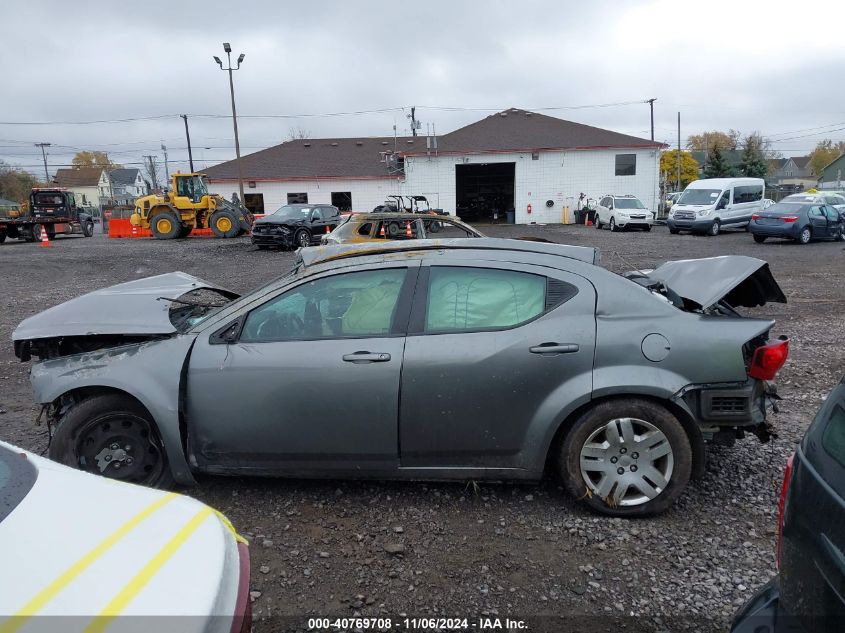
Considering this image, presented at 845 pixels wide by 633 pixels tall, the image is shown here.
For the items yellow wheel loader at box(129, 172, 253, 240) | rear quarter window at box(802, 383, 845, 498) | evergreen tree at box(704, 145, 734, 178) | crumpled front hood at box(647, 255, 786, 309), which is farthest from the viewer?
evergreen tree at box(704, 145, 734, 178)

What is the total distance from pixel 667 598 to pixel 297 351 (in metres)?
2.24

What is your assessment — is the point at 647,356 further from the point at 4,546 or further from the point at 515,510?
the point at 4,546

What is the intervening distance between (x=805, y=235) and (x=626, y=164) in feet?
54.5

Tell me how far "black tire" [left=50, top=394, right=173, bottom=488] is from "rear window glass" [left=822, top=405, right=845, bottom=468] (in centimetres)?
331

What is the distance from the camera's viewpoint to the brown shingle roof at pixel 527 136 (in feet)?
114

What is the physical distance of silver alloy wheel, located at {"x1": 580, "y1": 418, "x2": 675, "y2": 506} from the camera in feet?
10.8

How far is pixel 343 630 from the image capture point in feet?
8.65

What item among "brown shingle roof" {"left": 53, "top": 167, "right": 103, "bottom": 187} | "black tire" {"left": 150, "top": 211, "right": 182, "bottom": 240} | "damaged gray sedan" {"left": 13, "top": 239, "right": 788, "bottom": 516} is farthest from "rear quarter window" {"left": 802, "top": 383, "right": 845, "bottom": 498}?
"brown shingle roof" {"left": 53, "top": 167, "right": 103, "bottom": 187}

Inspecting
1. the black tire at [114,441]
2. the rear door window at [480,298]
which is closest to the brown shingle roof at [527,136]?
the rear door window at [480,298]

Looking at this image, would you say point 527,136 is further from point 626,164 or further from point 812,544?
point 812,544

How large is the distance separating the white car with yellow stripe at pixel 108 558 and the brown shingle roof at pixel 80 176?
102m

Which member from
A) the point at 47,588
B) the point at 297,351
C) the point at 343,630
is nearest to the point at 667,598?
the point at 343,630

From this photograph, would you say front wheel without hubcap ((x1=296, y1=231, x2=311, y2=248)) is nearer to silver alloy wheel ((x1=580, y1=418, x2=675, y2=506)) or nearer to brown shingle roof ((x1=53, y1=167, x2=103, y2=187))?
silver alloy wheel ((x1=580, y1=418, x2=675, y2=506))

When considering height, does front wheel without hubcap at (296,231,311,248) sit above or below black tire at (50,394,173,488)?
above
